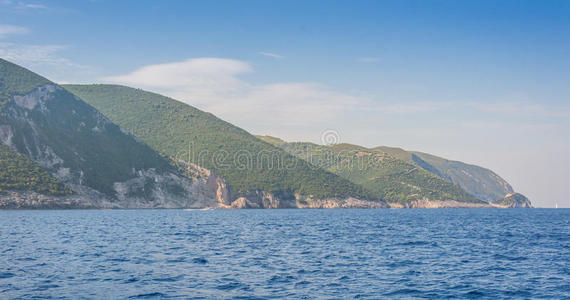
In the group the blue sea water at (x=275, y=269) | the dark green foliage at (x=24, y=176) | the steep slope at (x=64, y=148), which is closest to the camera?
the blue sea water at (x=275, y=269)

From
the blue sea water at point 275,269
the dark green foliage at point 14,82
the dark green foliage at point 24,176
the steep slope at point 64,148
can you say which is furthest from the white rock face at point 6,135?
the blue sea water at point 275,269

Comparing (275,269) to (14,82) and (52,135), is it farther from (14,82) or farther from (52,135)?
(14,82)

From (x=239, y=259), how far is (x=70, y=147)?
519 feet

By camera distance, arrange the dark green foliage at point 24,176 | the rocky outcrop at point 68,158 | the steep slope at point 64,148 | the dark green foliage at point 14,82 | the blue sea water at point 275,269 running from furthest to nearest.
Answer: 1. the dark green foliage at point 14,82
2. the steep slope at point 64,148
3. the rocky outcrop at point 68,158
4. the dark green foliage at point 24,176
5. the blue sea water at point 275,269

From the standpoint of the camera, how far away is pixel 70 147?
180625 mm

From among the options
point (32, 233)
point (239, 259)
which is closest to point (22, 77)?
point (32, 233)

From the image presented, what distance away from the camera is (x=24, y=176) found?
143750mm

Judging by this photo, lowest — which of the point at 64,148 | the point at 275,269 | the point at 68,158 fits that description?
the point at 275,269

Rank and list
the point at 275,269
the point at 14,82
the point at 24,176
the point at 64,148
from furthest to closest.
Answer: the point at 14,82, the point at 64,148, the point at 24,176, the point at 275,269

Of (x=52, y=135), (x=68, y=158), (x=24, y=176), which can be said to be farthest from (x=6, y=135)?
(x=24, y=176)

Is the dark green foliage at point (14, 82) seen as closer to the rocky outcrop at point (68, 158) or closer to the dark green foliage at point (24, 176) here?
the rocky outcrop at point (68, 158)

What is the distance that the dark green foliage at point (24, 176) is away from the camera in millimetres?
138250

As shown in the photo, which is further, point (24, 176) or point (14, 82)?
point (14, 82)

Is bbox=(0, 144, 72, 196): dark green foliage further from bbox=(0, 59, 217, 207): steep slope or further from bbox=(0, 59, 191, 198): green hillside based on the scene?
bbox=(0, 59, 191, 198): green hillside
